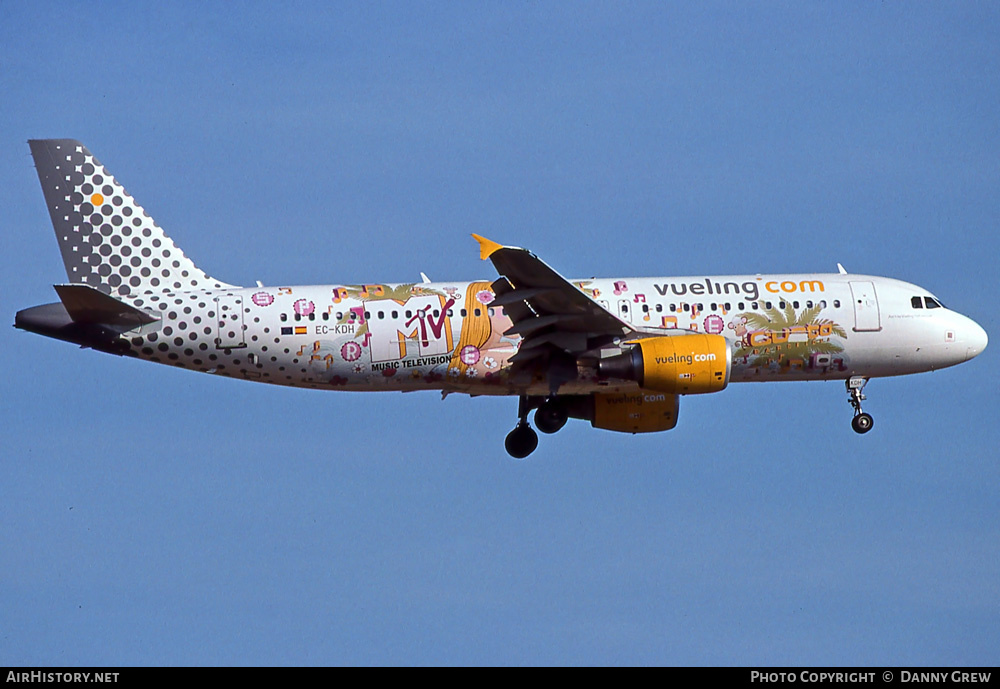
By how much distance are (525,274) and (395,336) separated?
16.5 ft

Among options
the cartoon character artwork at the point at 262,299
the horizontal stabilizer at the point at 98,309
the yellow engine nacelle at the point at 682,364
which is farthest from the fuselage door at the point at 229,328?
the yellow engine nacelle at the point at 682,364

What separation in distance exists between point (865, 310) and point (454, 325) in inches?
522

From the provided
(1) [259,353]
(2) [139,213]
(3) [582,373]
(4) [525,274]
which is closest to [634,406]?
(3) [582,373]

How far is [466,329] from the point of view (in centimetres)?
4634

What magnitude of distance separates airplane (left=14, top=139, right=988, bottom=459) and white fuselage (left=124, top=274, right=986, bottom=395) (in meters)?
0.04

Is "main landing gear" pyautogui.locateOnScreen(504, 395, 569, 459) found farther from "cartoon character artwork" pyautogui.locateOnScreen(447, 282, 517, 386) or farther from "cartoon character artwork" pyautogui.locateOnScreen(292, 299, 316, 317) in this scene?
"cartoon character artwork" pyautogui.locateOnScreen(292, 299, 316, 317)

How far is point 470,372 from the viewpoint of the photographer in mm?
46406

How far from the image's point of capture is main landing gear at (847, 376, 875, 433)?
1918 inches

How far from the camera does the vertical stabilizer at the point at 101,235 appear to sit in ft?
153

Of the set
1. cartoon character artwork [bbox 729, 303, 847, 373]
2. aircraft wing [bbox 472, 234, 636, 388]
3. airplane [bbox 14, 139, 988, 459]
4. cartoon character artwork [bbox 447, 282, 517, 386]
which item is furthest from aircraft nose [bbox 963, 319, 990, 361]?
cartoon character artwork [bbox 447, 282, 517, 386]

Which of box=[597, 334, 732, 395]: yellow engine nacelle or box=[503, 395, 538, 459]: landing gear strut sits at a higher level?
box=[597, 334, 732, 395]: yellow engine nacelle

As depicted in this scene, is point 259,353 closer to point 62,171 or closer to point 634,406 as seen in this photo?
point 62,171

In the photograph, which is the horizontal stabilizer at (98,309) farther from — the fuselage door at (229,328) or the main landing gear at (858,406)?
the main landing gear at (858,406)

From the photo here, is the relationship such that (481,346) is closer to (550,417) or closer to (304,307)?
(550,417)
